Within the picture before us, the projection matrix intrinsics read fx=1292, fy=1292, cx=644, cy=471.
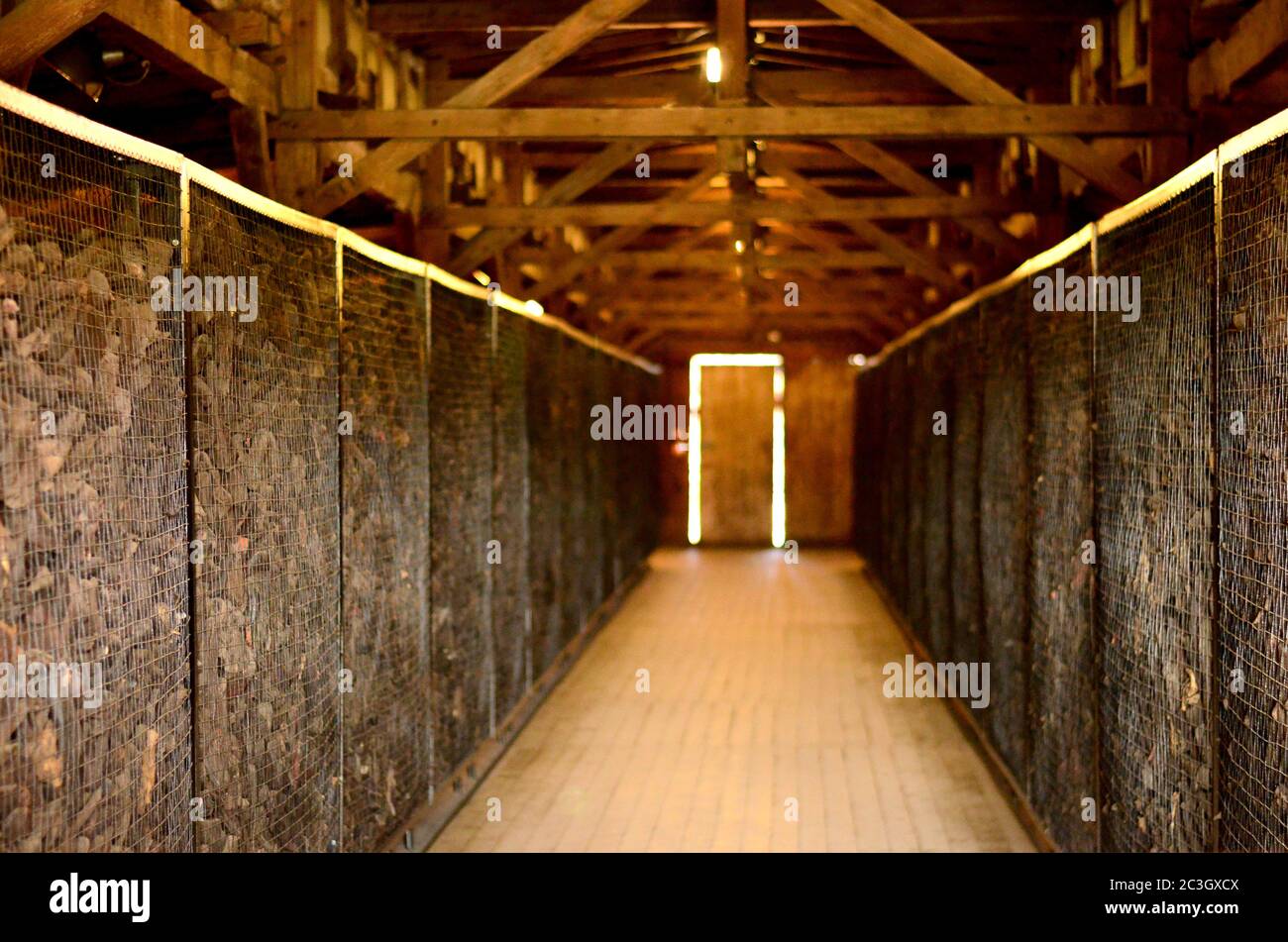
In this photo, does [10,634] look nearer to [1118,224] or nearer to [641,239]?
[1118,224]

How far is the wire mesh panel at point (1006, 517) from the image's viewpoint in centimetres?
543

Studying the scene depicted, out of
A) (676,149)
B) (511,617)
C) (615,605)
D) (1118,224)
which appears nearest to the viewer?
(1118,224)

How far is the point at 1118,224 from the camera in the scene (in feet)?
12.7

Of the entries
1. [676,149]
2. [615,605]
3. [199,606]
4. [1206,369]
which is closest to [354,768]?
[199,606]

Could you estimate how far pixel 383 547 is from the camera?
4688mm

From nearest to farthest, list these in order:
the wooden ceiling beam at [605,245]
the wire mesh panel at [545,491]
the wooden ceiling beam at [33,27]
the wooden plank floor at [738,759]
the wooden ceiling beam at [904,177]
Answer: the wooden ceiling beam at [33,27] < the wooden plank floor at [738,759] < the wooden ceiling beam at [904,177] < the wire mesh panel at [545,491] < the wooden ceiling beam at [605,245]

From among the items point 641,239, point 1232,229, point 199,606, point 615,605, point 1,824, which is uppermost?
point 641,239

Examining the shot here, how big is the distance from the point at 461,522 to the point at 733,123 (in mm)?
2171

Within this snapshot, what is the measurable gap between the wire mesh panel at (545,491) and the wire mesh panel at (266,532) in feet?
12.6

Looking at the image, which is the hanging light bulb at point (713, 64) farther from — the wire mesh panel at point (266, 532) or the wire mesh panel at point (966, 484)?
the wire mesh panel at point (266, 532)

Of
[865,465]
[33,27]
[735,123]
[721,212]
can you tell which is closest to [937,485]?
[721,212]

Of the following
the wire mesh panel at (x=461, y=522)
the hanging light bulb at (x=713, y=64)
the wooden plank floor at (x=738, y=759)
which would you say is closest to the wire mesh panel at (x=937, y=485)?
the wooden plank floor at (x=738, y=759)

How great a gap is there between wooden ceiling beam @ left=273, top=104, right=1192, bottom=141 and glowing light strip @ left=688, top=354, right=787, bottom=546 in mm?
13559

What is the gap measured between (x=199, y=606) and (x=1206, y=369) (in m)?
2.37
